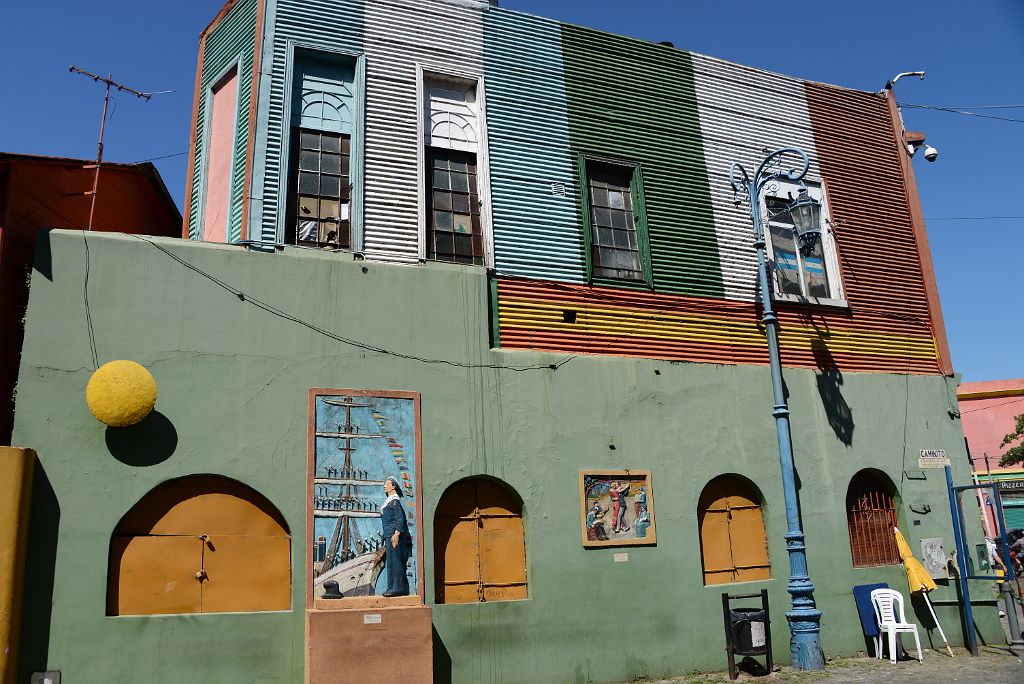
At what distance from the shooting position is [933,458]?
47.1 ft

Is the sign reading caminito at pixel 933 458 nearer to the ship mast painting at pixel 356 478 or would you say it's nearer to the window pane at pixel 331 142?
the ship mast painting at pixel 356 478

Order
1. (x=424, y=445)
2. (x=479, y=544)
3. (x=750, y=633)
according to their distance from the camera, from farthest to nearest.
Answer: (x=750, y=633)
(x=479, y=544)
(x=424, y=445)

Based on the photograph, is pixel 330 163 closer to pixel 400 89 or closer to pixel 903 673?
pixel 400 89

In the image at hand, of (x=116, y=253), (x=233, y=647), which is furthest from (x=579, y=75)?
(x=233, y=647)

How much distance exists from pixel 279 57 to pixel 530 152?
12.6 ft

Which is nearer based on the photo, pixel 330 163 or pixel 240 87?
pixel 330 163

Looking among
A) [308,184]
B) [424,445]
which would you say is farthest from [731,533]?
[308,184]

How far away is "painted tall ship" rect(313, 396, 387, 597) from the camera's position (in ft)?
31.3

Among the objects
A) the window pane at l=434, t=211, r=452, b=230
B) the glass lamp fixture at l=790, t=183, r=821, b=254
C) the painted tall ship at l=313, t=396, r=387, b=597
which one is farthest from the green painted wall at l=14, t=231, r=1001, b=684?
the glass lamp fixture at l=790, t=183, r=821, b=254

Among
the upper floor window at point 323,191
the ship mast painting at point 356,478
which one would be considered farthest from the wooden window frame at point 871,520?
the upper floor window at point 323,191

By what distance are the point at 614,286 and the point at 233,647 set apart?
7143mm

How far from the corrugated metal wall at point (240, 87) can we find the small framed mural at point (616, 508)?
5792mm

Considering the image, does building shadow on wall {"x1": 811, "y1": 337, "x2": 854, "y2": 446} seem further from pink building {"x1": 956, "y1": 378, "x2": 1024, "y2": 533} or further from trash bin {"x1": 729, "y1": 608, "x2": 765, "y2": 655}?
pink building {"x1": 956, "y1": 378, "x2": 1024, "y2": 533}

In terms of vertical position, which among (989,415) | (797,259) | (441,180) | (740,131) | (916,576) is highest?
(740,131)
